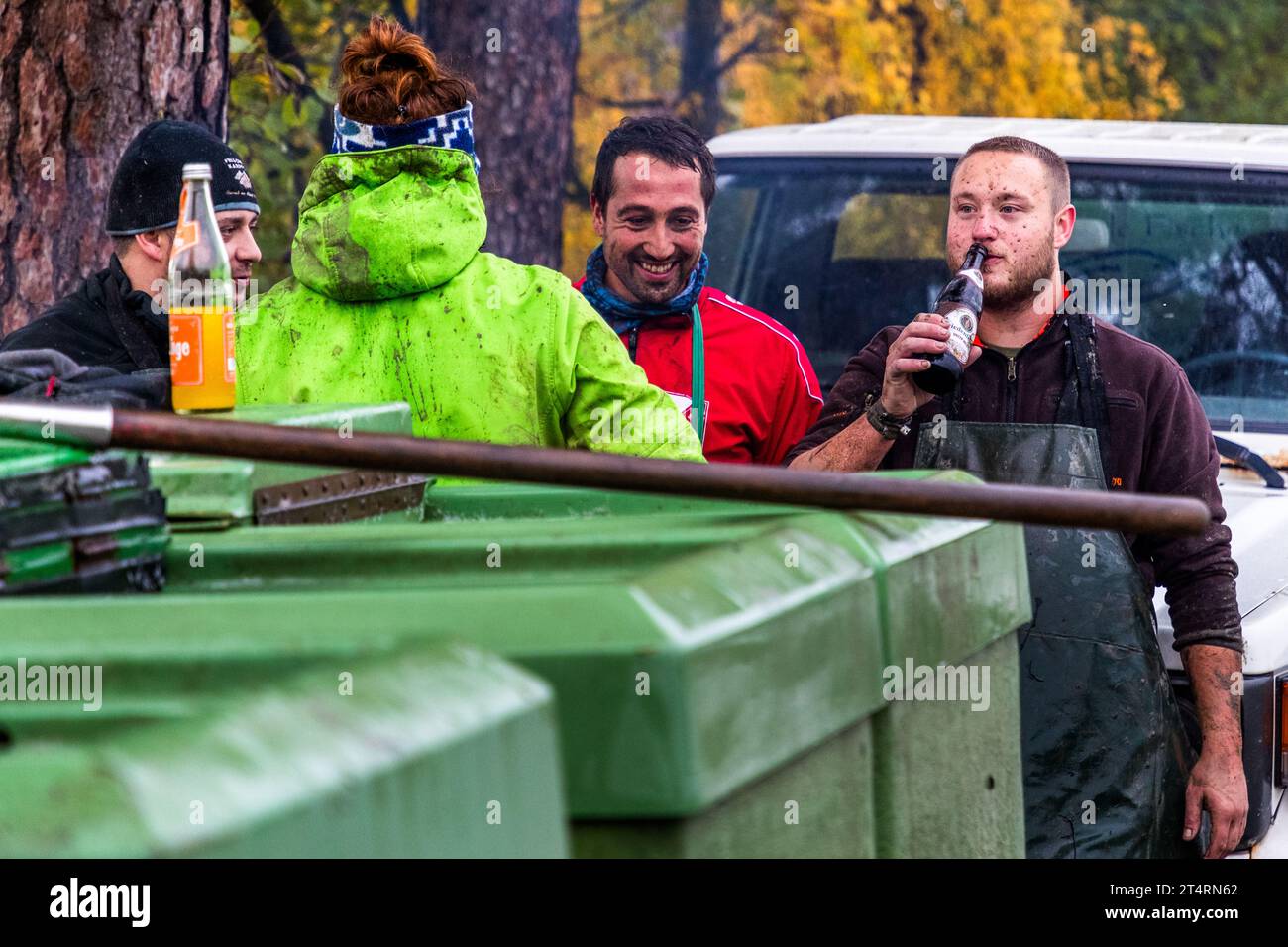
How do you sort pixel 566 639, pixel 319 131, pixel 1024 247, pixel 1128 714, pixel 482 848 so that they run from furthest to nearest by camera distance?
pixel 319 131 → pixel 1024 247 → pixel 1128 714 → pixel 566 639 → pixel 482 848

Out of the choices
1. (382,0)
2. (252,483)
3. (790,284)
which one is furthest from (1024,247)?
(382,0)

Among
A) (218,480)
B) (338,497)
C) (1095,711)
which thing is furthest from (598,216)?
(218,480)

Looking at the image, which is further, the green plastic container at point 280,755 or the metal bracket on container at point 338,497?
the metal bracket on container at point 338,497

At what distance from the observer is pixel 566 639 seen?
1.61 meters

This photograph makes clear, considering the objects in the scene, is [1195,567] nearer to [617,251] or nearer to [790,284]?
[617,251]

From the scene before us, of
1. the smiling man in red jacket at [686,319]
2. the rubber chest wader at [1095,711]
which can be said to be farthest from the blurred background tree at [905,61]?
the rubber chest wader at [1095,711]

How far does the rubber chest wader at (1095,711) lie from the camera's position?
3.31 meters

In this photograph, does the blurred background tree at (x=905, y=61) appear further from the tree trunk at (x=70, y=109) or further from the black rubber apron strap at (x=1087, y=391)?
A: the black rubber apron strap at (x=1087, y=391)

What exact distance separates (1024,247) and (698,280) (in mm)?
798

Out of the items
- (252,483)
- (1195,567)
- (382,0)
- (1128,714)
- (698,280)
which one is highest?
(382,0)

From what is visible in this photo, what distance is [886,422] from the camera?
360 cm

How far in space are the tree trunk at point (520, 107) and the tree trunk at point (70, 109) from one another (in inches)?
108

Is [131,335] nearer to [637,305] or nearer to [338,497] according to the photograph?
[637,305]

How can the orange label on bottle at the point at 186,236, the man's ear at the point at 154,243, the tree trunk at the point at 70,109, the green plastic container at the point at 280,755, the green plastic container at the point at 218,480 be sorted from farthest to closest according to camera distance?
1. the tree trunk at the point at 70,109
2. the man's ear at the point at 154,243
3. the orange label on bottle at the point at 186,236
4. the green plastic container at the point at 218,480
5. the green plastic container at the point at 280,755
